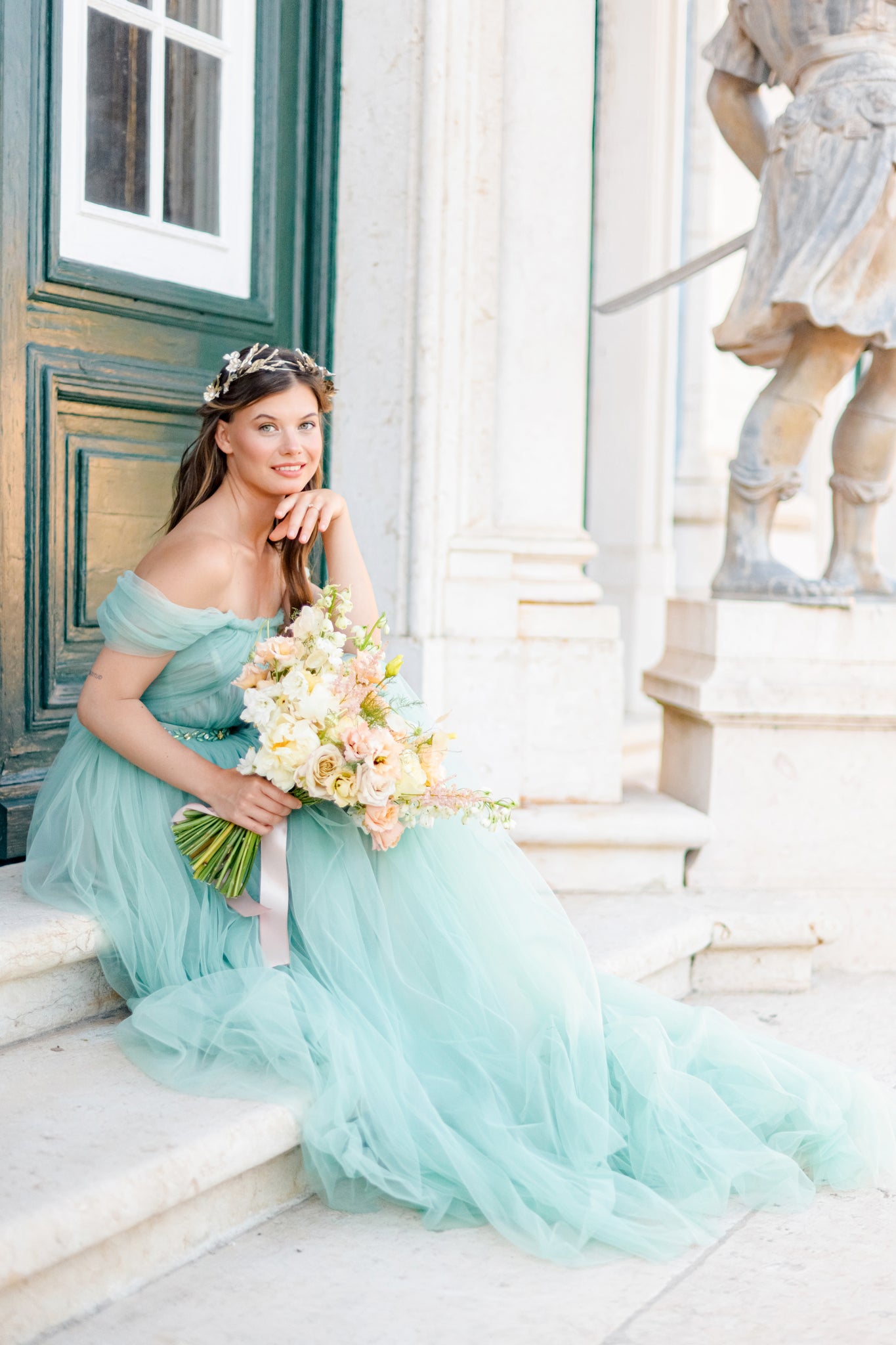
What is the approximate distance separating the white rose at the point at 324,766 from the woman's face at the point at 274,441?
0.62 meters

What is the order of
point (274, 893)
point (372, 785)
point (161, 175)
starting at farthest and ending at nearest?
point (161, 175), point (274, 893), point (372, 785)

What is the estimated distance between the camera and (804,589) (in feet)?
12.0

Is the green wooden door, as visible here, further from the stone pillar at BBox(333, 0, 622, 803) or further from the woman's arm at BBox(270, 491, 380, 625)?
the woman's arm at BBox(270, 491, 380, 625)

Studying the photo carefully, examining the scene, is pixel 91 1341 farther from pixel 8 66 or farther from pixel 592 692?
pixel 8 66

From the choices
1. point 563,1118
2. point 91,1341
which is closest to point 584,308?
point 563,1118

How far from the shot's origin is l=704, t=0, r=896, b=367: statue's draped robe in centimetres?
339

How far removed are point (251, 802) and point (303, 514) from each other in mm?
598

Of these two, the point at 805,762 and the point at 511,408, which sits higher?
the point at 511,408

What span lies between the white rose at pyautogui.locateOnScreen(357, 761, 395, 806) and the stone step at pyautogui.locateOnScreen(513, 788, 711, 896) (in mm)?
1389

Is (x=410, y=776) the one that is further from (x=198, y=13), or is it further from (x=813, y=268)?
(x=198, y=13)

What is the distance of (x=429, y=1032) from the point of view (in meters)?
2.27

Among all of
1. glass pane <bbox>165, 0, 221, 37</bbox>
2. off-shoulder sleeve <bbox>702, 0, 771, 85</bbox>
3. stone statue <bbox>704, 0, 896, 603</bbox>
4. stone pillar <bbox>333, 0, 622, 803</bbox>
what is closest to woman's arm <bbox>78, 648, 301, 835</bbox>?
stone pillar <bbox>333, 0, 622, 803</bbox>

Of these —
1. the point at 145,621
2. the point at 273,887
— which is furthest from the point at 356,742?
the point at 145,621

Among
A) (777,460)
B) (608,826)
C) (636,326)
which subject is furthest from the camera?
(636,326)
